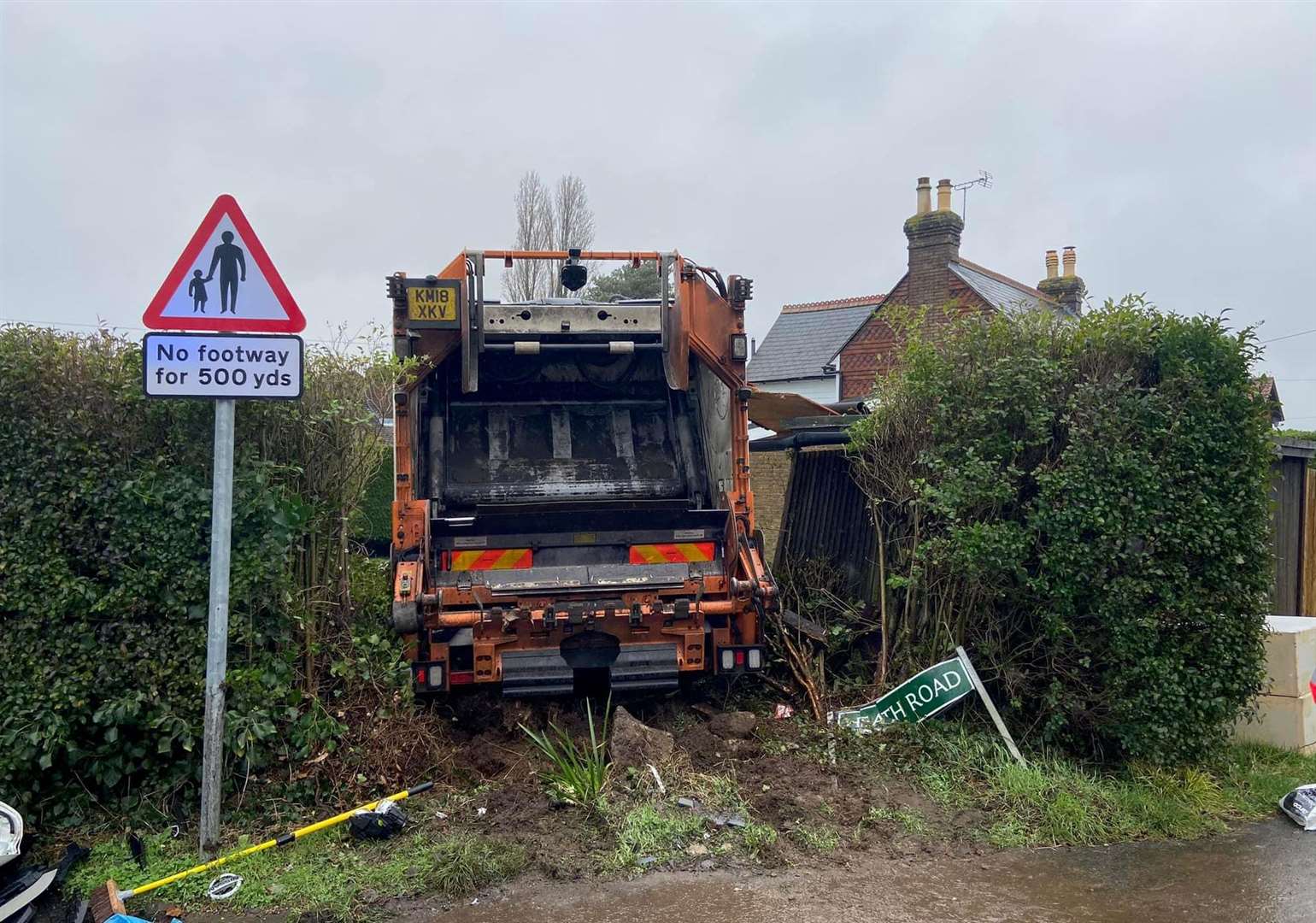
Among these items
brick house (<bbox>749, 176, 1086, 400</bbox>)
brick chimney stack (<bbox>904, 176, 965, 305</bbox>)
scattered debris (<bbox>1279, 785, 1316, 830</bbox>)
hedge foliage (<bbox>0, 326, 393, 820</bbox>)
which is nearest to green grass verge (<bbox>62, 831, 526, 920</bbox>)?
hedge foliage (<bbox>0, 326, 393, 820</bbox>)

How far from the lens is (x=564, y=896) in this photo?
375 centimetres

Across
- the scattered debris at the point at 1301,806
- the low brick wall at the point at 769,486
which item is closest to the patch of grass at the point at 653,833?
the scattered debris at the point at 1301,806

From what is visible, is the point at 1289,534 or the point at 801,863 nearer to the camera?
the point at 801,863

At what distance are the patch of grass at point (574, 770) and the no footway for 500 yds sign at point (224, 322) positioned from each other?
2.01m

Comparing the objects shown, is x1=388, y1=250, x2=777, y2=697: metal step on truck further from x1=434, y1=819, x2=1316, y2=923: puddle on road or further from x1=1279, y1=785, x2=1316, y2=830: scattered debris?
x1=1279, y1=785, x2=1316, y2=830: scattered debris

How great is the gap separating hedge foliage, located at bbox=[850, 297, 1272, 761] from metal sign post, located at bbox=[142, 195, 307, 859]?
3310 mm

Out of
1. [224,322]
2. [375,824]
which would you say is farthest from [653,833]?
[224,322]

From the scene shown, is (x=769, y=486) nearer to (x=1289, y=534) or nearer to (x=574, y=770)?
(x=1289, y=534)

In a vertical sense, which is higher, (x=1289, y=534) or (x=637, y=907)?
(x=1289, y=534)

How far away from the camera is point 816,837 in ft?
13.8

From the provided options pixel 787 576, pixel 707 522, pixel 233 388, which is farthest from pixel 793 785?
pixel 233 388

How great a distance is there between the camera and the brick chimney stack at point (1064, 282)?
66.9 feet

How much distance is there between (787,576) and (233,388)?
4.17 metres

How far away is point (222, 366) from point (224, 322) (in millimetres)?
178
